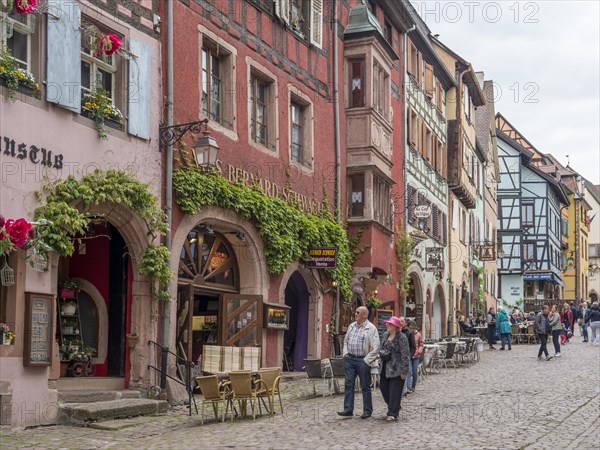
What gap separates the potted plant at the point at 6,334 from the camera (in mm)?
12297

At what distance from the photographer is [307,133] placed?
2241 cm

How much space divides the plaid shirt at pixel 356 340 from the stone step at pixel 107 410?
2.87 m

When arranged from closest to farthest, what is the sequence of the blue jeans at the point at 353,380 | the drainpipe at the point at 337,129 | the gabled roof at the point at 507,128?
the blue jeans at the point at 353,380 < the drainpipe at the point at 337,129 < the gabled roof at the point at 507,128

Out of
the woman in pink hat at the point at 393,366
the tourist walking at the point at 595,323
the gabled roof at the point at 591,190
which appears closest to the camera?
the woman in pink hat at the point at 393,366

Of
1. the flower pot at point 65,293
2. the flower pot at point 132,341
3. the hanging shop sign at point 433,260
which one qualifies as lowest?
the flower pot at point 132,341

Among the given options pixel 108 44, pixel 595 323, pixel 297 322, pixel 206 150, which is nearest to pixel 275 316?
pixel 297 322

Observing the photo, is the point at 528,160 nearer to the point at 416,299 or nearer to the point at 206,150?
the point at 416,299

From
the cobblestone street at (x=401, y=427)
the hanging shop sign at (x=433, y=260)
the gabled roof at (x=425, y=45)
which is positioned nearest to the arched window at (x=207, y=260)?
the cobblestone street at (x=401, y=427)

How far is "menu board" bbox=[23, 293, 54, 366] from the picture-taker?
12.7 meters

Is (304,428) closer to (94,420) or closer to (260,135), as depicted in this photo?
(94,420)

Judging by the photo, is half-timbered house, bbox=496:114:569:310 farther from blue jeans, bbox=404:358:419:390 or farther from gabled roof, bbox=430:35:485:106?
blue jeans, bbox=404:358:419:390

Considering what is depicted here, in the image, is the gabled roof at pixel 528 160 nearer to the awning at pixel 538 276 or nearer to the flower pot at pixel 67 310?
the awning at pixel 538 276

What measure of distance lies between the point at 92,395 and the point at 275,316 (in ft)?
20.4

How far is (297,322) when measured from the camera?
22.9 meters
